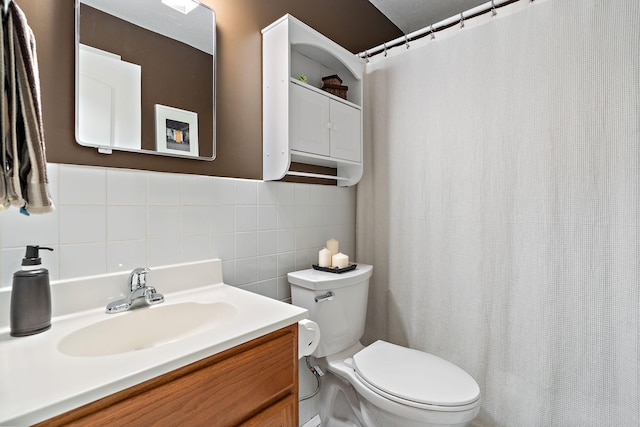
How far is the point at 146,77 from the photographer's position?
3.32ft

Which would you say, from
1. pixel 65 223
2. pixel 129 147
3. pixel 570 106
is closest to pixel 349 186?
pixel 570 106

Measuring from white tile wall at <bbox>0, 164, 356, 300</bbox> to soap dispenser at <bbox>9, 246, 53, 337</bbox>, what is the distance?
0.11 metres

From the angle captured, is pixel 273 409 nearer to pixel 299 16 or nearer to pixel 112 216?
pixel 112 216

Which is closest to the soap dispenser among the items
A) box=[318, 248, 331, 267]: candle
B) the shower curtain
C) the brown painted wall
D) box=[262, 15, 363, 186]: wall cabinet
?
the brown painted wall

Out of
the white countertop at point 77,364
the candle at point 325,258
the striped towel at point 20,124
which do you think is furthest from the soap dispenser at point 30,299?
the candle at point 325,258

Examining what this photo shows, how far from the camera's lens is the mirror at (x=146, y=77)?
903mm

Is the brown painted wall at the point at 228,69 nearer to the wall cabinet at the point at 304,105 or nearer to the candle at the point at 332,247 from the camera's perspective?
the wall cabinet at the point at 304,105

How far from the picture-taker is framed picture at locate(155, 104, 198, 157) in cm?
105

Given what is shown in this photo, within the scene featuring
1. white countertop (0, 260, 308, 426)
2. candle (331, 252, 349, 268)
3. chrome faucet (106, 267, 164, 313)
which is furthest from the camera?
candle (331, 252, 349, 268)

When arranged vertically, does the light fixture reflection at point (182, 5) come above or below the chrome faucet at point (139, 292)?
above

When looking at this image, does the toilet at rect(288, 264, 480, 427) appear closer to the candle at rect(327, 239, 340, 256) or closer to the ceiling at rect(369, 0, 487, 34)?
the candle at rect(327, 239, 340, 256)

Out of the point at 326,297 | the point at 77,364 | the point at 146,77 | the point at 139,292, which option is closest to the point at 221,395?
the point at 77,364

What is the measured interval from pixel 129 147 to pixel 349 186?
1.18 m

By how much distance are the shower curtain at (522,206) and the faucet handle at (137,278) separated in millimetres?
1208
